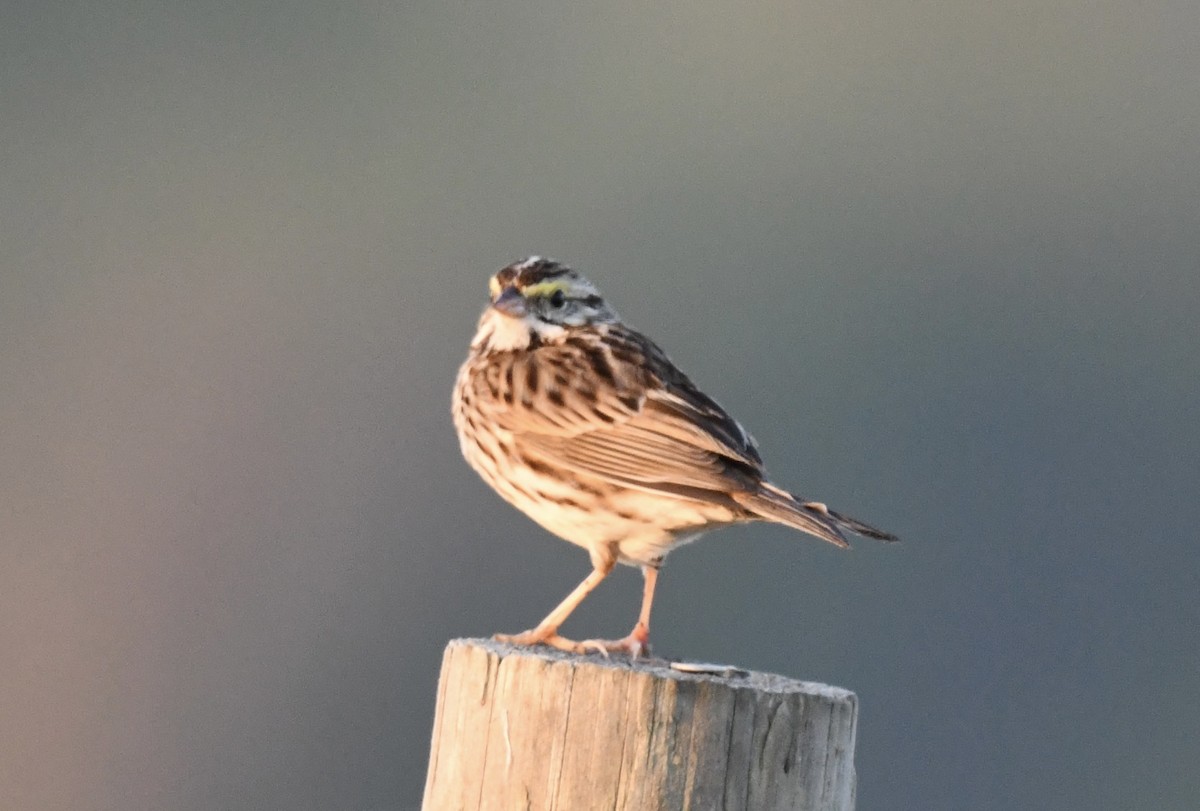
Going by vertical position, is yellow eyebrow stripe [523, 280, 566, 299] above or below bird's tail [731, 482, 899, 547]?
above

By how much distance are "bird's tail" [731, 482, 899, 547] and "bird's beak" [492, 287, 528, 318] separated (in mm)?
1396

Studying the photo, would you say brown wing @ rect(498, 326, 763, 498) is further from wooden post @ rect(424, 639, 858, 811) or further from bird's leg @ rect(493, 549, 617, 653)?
wooden post @ rect(424, 639, 858, 811)

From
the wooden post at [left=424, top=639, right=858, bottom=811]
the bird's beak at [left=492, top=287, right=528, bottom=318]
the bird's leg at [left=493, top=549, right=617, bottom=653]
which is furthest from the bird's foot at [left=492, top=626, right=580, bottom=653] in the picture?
the bird's beak at [left=492, top=287, right=528, bottom=318]

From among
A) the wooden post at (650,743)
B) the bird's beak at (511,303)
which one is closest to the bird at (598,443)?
the bird's beak at (511,303)

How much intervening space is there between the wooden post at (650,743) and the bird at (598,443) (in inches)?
42.2

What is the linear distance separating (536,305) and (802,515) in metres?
1.79

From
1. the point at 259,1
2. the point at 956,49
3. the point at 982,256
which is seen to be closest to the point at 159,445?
the point at 982,256

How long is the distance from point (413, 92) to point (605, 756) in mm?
64130

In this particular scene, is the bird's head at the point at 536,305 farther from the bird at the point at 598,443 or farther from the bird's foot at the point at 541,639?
the bird's foot at the point at 541,639

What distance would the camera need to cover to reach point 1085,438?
124 ft

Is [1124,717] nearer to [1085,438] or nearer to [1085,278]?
[1085,438]

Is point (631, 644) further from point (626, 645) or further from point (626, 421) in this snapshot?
point (626, 421)

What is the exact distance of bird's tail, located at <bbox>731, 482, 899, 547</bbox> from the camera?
24.7ft

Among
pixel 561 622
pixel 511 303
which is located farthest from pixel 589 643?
pixel 511 303
